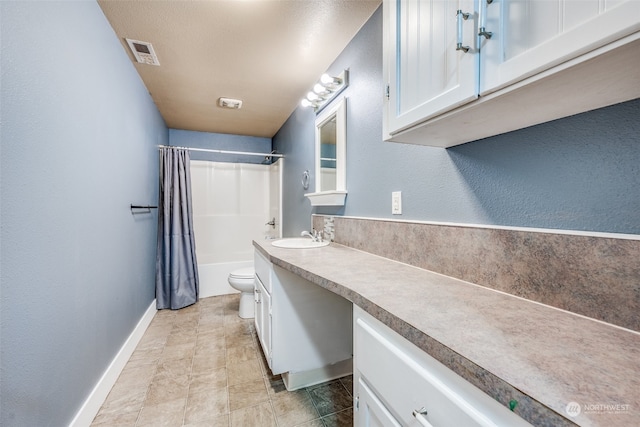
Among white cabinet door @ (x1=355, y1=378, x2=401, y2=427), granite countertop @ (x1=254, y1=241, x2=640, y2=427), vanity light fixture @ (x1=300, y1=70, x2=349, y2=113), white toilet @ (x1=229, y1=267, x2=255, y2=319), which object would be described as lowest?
white toilet @ (x1=229, y1=267, x2=255, y2=319)

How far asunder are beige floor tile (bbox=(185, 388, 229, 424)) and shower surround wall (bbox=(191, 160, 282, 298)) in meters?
1.92

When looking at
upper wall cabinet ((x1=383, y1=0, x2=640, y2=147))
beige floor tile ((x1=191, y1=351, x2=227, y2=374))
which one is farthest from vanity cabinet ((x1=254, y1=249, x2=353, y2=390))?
upper wall cabinet ((x1=383, y1=0, x2=640, y2=147))

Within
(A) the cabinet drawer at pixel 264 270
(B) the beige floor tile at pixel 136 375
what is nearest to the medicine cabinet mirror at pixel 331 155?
(A) the cabinet drawer at pixel 264 270

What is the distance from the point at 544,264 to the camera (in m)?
0.75

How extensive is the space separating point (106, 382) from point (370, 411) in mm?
1573

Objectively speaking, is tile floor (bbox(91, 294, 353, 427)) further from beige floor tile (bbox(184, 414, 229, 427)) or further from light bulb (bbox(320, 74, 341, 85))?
light bulb (bbox(320, 74, 341, 85))

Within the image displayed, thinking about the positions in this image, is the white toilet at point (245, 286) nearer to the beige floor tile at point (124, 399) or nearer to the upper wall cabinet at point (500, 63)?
the beige floor tile at point (124, 399)

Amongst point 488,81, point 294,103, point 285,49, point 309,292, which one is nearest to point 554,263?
point 488,81

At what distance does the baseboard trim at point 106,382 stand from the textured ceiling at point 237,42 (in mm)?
2024

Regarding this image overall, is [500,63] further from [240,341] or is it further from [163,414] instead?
[240,341]

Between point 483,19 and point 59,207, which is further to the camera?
point 59,207

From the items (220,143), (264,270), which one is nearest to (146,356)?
(264,270)

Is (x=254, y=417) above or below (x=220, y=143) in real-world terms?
below

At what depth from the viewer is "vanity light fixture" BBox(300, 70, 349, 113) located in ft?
5.98
